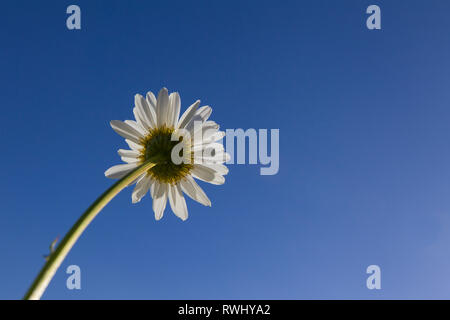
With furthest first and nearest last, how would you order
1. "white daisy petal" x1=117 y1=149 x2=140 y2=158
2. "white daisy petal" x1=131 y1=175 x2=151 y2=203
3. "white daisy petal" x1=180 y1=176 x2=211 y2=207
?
1. "white daisy petal" x1=117 y1=149 x2=140 y2=158
2. "white daisy petal" x1=180 y1=176 x2=211 y2=207
3. "white daisy petal" x1=131 y1=175 x2=151 y2=203

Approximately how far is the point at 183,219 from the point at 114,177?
0.61 meters

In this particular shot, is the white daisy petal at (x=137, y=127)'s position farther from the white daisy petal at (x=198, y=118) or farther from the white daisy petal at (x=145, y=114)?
the white daisy petal at (x=198, y=118)

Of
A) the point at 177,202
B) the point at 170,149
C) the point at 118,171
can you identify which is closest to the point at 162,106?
the point at 170,149

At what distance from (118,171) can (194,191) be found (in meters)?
0.60

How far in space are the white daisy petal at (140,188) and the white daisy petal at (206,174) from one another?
0.35 metres

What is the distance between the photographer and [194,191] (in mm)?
2859

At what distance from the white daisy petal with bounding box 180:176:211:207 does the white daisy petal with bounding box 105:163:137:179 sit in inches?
17.6

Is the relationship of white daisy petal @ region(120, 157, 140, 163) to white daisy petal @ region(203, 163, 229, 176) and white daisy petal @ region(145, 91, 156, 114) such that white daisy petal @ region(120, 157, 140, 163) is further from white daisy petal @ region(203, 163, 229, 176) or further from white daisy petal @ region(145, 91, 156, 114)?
white daisy petal @ region(203, 163, 229, 176)

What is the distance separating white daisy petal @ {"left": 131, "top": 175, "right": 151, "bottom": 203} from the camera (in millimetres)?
2709

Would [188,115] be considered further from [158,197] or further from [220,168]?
[158,197]

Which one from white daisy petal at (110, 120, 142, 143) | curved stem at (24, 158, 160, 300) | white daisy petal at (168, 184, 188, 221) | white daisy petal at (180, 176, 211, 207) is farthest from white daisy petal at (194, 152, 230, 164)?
curved stem at (24, 158, 160, 300)

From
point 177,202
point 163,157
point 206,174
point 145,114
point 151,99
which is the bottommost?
point 177,202
